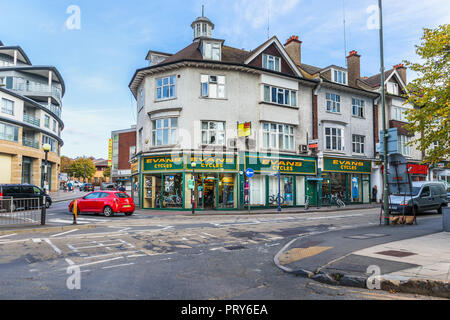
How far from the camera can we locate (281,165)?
1034 inches

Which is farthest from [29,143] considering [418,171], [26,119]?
[418,171]

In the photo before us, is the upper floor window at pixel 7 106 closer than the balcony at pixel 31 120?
Yes

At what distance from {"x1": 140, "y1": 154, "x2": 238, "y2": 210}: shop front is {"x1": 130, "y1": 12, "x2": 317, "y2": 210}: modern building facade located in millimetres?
74

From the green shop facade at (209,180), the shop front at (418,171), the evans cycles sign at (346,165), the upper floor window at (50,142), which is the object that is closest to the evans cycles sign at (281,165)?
the green shop facade at (209,180)

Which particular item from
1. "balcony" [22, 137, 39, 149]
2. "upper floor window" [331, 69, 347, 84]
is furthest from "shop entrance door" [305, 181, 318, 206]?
"balcony" [22, 137, 39, 149]

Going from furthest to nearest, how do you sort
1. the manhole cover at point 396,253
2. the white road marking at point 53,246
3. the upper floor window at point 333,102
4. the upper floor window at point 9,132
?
the upper floor window at point 9,132
the upper floor window at point 333,102
the white road marking at point 53,246
the manhole cover at point 396,253

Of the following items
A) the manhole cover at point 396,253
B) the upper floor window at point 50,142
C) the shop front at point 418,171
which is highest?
the upper floor window at point 50,142

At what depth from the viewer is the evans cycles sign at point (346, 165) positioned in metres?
28.7

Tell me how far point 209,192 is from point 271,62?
12049 mm

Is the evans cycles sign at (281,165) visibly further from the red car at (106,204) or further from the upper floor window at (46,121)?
the upper floor window at (46,121)

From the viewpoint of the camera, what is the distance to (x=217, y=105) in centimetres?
2455

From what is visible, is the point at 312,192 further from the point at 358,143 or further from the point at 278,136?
the point at 358,143

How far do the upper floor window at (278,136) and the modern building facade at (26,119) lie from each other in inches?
976

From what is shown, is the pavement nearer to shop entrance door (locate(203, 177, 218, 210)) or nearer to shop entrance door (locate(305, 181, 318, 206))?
shop entrance door (locate(203, 177, 218, 210))
